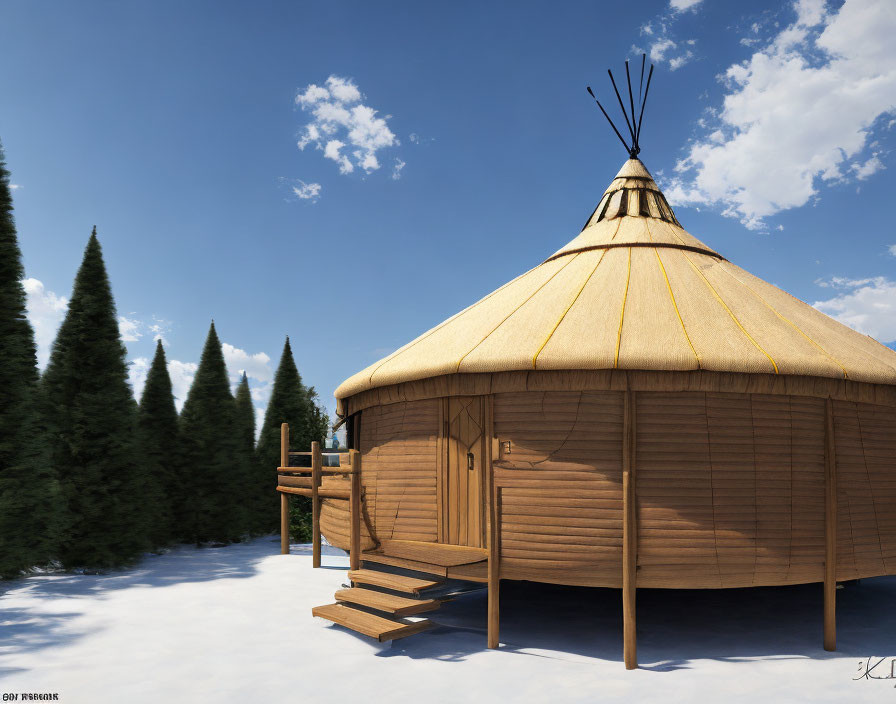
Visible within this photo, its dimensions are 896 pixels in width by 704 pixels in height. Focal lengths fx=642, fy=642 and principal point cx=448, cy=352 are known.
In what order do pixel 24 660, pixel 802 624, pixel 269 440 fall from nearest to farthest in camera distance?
1. pixel 24 660
2. pixel 802 624
3. pixel 269 440

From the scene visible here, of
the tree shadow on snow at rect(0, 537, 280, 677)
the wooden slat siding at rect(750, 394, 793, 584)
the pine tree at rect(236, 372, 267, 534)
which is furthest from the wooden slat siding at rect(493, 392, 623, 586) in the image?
the pine tree at rect(236, 372, 267, 534)

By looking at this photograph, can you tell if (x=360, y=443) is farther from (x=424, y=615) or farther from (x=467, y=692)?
(x=467, y=692)

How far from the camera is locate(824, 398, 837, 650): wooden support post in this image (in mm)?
6465

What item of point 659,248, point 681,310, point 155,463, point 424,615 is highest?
point 659,248

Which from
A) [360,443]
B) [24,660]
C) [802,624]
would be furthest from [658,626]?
[24,660]

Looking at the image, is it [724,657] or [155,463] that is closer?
[724,657]

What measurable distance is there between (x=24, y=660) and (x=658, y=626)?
6.65m

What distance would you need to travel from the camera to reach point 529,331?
7.05m

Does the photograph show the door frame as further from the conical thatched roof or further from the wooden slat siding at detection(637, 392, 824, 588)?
the wooden slat siding at detection(637, 392, 824, 588)

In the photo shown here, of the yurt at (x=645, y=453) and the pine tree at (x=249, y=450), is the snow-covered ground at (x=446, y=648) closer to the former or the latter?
the yurt at (x=645, y=453)

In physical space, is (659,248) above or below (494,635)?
above

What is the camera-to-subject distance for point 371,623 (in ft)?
21.6

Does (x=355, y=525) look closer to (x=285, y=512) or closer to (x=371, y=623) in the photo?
(x=371, y=623)

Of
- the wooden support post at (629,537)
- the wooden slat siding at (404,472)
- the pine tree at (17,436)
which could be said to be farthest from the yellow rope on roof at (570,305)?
the pine tree at (17,436)
